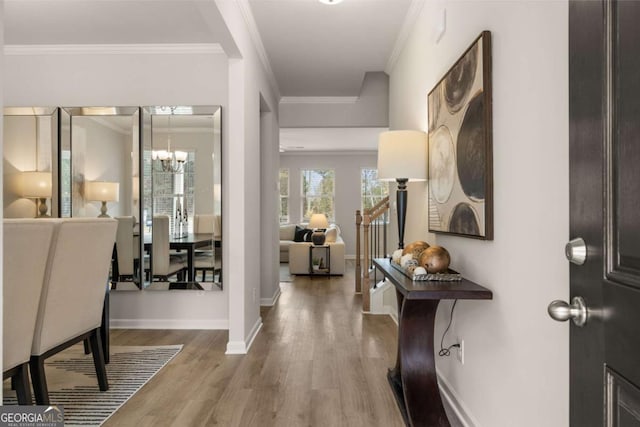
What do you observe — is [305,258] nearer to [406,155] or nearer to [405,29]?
[405,29]

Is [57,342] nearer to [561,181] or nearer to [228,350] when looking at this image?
[228,350]

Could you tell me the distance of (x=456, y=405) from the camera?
7.54 feet

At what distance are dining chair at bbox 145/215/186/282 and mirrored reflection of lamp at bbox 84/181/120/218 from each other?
42 cm

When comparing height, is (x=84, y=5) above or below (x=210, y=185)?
above

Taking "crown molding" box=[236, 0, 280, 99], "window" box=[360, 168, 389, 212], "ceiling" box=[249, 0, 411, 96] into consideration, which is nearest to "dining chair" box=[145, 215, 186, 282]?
"crown molding" box=[236, 0, 280, 99]

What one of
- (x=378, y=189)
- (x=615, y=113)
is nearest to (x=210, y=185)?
(x=615, y=113)

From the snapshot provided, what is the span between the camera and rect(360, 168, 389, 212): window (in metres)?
10.4

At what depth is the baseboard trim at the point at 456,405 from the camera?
2.10m

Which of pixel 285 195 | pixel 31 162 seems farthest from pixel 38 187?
pixel 285 195

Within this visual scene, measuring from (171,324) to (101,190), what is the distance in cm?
139

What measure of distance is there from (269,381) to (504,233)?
5.74 feet

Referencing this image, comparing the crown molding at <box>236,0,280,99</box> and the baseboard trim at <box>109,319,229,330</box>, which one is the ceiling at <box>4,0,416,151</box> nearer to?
the crown molding at <box>236,0,280,99</box>

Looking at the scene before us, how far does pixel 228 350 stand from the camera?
10.9 feet

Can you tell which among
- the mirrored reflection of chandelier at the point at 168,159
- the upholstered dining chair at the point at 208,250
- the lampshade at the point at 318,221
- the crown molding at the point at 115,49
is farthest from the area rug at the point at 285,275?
the crown molding at the point at 115,49
